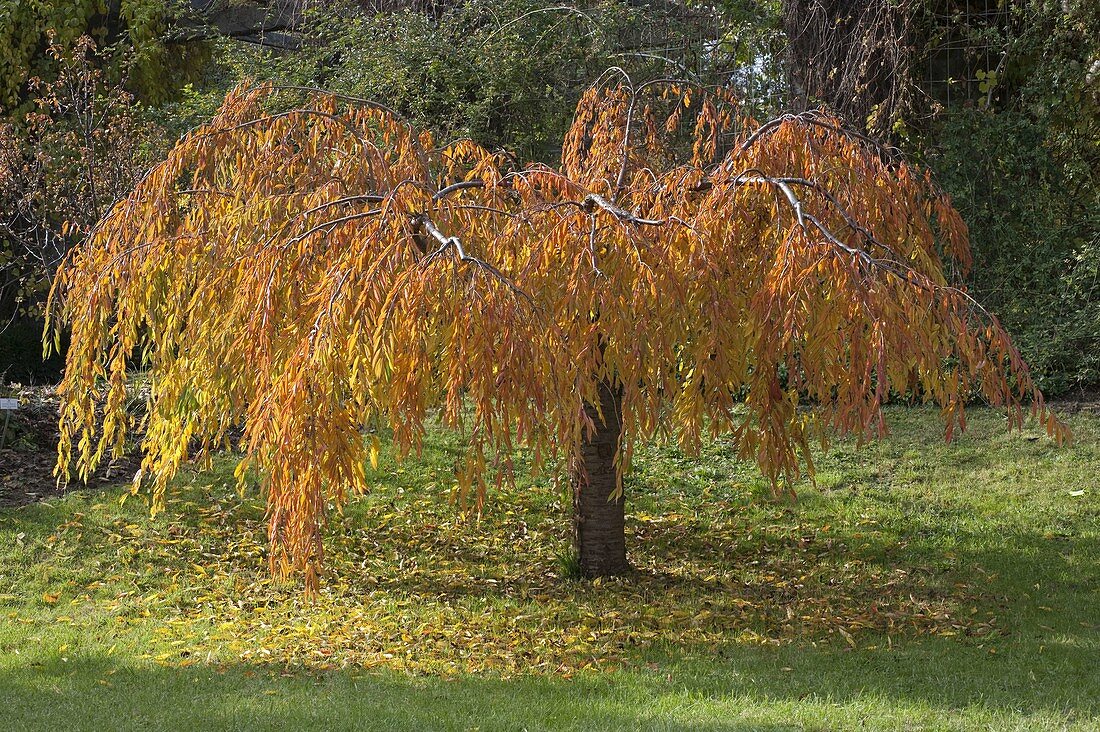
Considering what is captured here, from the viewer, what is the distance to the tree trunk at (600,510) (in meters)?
5.67

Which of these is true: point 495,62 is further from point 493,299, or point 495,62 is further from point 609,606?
point 493,299

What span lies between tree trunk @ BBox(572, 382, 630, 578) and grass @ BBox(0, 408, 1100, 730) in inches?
5.0

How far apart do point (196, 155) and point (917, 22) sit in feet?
21.8

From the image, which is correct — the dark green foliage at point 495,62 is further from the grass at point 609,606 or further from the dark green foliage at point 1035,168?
the grass at point 609,606

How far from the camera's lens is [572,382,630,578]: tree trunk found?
18.6 feet

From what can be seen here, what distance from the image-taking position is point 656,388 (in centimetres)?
404

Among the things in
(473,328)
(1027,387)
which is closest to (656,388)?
(473,328)

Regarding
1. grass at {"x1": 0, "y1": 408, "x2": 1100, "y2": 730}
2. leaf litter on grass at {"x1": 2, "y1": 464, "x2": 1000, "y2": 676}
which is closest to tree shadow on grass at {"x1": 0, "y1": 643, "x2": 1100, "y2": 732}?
grass at {"x1": 0, "y1": 408, "x2": 1100, "y2": 730}

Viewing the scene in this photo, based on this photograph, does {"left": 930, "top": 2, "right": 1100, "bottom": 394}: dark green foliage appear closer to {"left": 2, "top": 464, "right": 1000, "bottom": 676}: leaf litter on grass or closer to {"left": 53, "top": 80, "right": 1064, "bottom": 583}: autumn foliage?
{"left": 2, "top": 464, "right": 1000, "bottom": 676}: leaf litter on grass

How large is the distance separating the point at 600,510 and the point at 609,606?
0.54 metres

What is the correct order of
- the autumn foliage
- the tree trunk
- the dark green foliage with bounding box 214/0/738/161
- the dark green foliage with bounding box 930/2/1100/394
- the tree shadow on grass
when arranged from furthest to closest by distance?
the dark green foliage with bounding box 214/0/738/161, the dark green foliage with bounding box 930/2/1100/394, the tree trunk, the tree shadow on grass, the autumn foliage

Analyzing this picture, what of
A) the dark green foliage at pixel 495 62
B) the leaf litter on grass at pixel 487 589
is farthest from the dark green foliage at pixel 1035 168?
the leaf litter on grass at pixel 487 589

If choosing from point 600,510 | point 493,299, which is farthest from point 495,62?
point 493,299

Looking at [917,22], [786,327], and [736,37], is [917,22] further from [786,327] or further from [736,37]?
[786,327]
